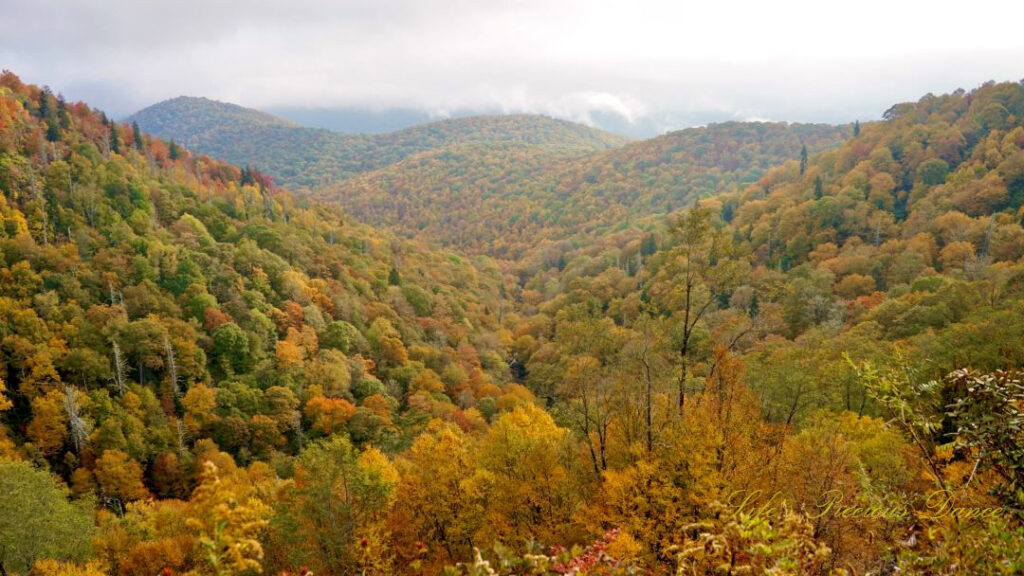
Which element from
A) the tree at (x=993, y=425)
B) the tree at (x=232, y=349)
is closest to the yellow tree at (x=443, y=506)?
the tree at (x=993, y=425)

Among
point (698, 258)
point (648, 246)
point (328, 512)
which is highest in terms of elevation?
point (698, 258)

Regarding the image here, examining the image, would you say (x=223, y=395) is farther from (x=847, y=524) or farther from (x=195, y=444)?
(x=847, y=524)

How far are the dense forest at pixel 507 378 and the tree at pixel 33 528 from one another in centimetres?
15

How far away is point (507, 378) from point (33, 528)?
226ft

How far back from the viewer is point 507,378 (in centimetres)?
9662

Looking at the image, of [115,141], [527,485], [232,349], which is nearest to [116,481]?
[232,349]

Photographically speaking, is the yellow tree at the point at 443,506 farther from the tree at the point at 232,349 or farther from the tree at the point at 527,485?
the tree at the point at 232,349

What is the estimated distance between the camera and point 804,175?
510ft

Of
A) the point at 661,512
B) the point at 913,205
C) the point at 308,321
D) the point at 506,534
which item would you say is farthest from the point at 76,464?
the point at 913,205

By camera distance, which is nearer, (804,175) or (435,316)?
(435,316)


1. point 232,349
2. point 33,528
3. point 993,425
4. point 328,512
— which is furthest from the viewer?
point 232,349

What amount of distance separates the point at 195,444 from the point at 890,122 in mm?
179945

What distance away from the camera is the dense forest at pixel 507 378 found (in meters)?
7.71

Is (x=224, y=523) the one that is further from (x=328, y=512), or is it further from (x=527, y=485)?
(x=328, y=512)
